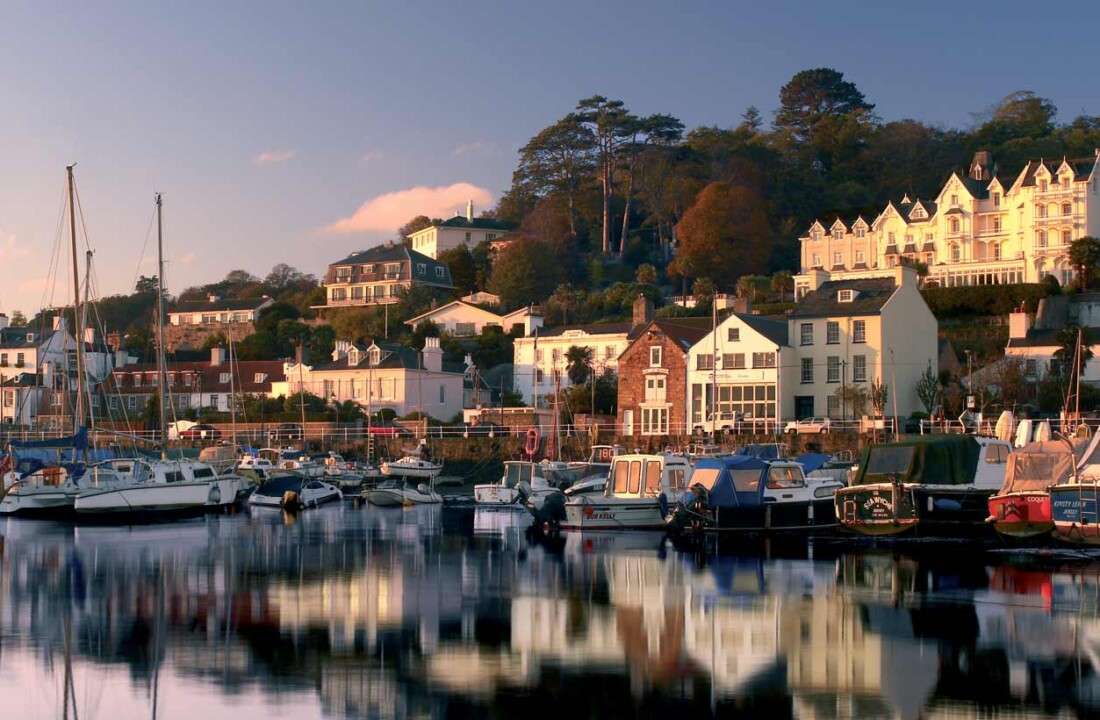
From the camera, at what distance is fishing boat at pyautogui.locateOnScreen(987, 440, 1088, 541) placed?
34072 mm

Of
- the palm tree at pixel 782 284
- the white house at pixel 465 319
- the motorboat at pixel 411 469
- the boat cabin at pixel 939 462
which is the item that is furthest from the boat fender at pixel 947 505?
the white house at pixel 465 319

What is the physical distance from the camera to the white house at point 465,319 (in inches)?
4190

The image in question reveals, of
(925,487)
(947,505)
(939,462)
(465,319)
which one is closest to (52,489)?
(925,487)

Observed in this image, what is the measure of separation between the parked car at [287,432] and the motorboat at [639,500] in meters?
45.2

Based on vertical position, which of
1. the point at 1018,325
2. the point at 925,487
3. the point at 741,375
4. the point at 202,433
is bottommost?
the point at 925,487

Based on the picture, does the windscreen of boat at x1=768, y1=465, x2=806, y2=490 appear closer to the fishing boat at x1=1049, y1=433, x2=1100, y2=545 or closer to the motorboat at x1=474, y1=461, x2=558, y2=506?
the fishing boat at x1=1049, y1=433, x2=1100, y2=545

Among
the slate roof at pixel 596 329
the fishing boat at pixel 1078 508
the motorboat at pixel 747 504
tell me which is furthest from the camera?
the slate roof at pixel 596 329

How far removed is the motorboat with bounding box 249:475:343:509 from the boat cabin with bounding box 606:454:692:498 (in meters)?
18.9

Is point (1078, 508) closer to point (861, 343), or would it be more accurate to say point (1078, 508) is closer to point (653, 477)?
point (653, 477)

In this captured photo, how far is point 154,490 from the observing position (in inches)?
2051

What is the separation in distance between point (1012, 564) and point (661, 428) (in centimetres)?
4493

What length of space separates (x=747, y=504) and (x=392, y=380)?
53.1 meters

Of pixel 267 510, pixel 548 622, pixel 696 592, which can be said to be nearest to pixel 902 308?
pixel 267 510

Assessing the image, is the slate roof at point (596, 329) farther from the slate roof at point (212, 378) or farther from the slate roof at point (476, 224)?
the slate roof at point (476, 224)
